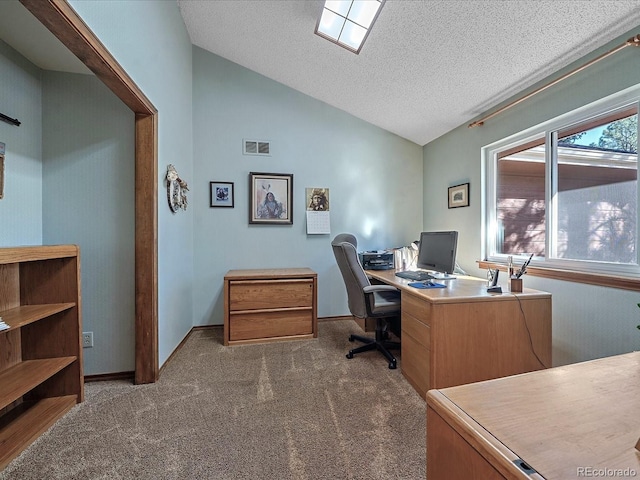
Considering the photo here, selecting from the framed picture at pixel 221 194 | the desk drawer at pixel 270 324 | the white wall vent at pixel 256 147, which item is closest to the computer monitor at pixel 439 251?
the desk drawer at pixel 270 324

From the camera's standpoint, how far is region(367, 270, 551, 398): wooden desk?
1.68m

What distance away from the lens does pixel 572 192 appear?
6.75 feet

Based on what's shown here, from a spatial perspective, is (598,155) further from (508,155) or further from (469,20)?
(469,20)

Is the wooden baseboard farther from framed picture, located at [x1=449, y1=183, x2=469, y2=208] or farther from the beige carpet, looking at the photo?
framed picture, located at [x1=449, y1=183, x2=469, y2=208]

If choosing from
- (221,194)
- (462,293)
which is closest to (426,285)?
(462,293)

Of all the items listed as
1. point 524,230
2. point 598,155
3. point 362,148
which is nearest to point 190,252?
point 362,148

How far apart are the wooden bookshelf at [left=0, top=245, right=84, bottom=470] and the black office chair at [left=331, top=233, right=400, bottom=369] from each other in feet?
6.06

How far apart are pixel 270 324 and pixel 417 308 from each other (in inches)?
60.0

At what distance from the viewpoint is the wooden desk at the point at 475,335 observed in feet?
5.52

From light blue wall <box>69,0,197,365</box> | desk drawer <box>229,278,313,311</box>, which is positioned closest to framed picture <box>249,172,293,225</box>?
light blue wall <box>69,0,197,365</box>

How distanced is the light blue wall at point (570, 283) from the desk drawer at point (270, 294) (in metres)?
1.80

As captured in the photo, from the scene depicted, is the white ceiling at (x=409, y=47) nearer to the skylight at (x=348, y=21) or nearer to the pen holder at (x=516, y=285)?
the skylight at (x=348, y=21)

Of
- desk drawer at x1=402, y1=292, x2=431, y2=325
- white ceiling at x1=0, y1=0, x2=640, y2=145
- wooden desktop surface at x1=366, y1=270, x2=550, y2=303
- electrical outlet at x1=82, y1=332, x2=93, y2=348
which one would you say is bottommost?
electrical outlet at x1=82, y1=332, x2=93, y2=348

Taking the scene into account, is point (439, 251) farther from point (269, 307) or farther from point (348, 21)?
point (348, 21)
